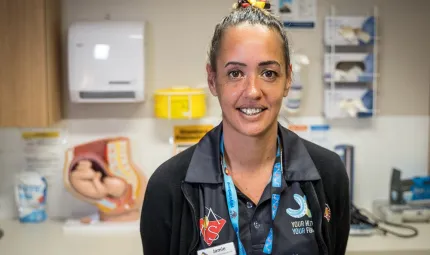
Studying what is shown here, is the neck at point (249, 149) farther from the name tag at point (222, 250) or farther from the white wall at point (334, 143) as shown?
the white wall at point (334, 143)

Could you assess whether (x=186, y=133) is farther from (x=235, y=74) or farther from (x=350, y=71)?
(x=235, y=74)

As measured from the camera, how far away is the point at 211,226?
1333mm

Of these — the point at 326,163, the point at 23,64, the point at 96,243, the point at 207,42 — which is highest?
the point at 207,42

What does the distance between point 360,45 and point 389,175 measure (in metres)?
0.80

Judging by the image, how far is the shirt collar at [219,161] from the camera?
4.55ft

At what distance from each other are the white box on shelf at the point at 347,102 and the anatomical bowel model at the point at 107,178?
1172 mm

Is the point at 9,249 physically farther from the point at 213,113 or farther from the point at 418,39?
Answer: the point at 418,39

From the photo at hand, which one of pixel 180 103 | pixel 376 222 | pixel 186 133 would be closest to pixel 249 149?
pixel 180 103

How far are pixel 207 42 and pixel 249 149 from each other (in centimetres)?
142

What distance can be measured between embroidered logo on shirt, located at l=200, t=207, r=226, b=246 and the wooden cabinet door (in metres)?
1.43

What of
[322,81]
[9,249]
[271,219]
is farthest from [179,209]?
[322,81]

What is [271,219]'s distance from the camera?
52.7 inches

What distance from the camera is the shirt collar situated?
1.39 meters

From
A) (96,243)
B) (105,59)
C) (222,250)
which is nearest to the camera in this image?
(222,250)
